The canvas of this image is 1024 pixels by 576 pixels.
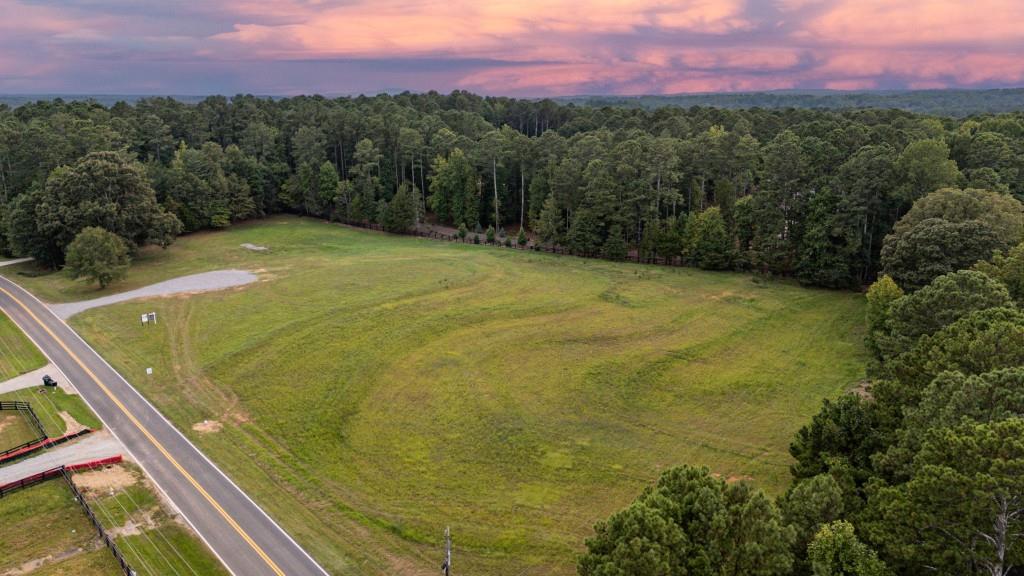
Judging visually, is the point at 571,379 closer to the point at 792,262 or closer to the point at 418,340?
the point at 418,340

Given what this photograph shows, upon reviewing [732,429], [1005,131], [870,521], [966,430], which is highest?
[1005,131]

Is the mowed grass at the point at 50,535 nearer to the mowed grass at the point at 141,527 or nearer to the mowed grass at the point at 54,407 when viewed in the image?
the mowed grass at the point at 141,527

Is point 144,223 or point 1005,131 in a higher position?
point 1005,131

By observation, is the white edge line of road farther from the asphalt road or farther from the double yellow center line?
the double yellow center line

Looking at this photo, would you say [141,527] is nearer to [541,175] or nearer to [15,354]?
[15,354]

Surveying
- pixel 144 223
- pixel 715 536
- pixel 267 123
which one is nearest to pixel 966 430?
pixel 715 536

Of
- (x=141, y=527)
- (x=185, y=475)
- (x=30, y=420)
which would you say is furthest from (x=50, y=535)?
(x=30, y=420)
